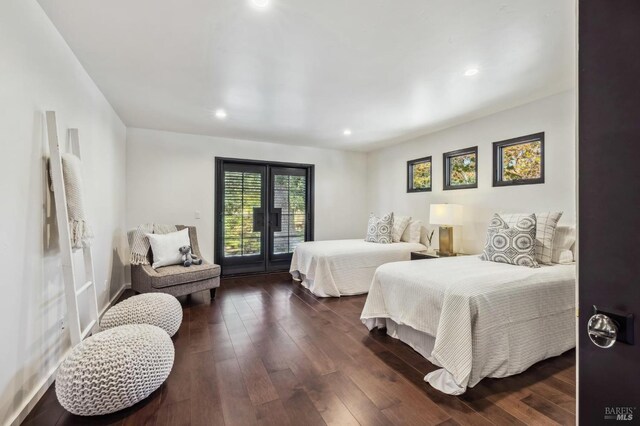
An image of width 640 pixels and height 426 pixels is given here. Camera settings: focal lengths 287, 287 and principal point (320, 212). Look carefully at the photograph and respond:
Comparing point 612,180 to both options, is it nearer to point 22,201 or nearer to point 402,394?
point 402,394

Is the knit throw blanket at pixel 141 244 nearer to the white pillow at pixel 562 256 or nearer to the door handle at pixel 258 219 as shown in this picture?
A: the door handle at pixel 258 219

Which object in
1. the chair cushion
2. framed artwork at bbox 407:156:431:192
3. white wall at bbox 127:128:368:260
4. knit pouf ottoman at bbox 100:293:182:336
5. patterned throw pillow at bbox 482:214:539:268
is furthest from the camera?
framed artwork at bbox 407:156:431:192

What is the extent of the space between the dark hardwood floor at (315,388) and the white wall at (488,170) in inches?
58.4

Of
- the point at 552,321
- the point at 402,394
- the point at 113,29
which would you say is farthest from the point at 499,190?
the point at 113,29

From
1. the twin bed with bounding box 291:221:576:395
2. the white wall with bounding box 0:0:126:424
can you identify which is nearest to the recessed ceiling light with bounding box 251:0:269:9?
the white wall with bounding box 0:0:126:424

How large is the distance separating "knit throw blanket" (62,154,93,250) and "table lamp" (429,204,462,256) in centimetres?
375

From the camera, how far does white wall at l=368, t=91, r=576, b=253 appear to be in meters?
3.02

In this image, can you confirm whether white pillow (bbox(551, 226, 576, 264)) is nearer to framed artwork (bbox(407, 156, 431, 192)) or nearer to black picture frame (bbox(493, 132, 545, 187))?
black picture frame (bbox(493, 132, 545, 187))

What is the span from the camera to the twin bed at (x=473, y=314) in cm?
188

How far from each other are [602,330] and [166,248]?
157 inches

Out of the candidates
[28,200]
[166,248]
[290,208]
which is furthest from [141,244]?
[290,208]

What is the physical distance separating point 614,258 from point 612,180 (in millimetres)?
Answer: 175

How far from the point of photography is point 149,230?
389 cm

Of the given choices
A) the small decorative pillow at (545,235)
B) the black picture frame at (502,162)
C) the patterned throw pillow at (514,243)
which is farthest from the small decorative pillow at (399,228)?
the small decorative pillow at (545,235)
